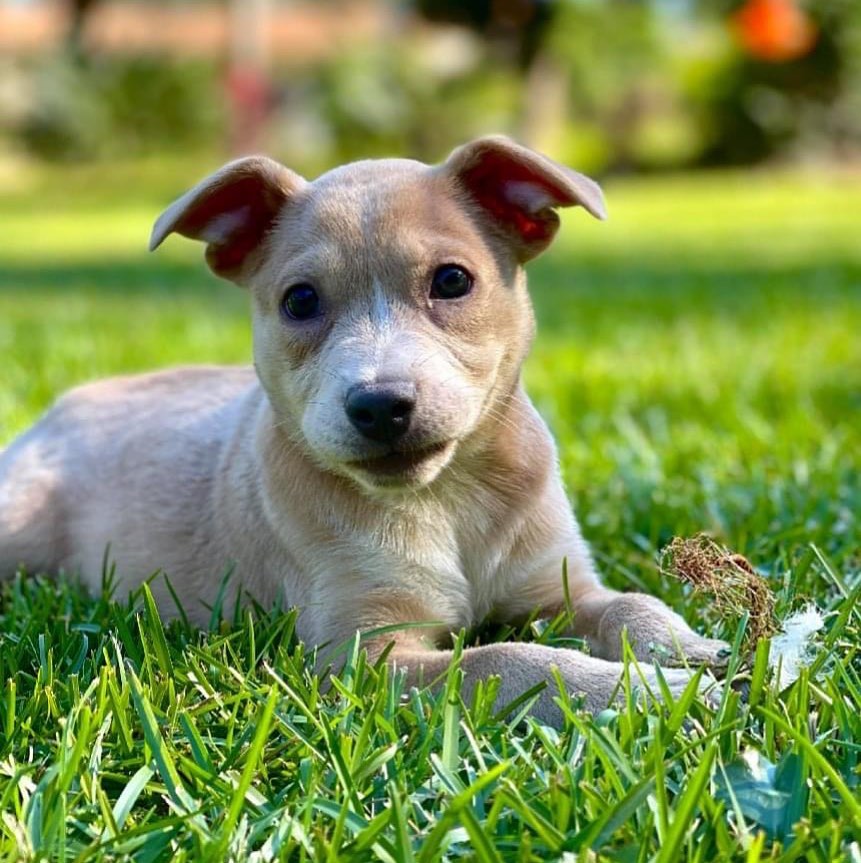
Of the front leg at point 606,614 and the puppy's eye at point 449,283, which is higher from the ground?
the puppy's eye at point 449,283

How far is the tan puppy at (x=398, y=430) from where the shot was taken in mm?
3184

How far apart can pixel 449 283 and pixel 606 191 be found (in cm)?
2348

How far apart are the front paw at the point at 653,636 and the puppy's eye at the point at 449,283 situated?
2.93 ft

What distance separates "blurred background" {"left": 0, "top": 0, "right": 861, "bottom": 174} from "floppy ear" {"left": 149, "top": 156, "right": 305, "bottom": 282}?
71.3 ft

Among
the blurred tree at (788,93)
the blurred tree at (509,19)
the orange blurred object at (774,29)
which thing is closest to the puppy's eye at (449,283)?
the orange blurred object at (774,29)

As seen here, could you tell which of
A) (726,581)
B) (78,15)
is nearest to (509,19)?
(78,15)

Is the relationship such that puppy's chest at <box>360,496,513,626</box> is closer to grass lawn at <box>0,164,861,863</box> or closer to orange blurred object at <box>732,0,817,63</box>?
grass lawn at <box>0,164,861,863</box>

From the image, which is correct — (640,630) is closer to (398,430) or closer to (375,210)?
(398,430)

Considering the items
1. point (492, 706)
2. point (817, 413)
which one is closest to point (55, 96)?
point (817, 413)

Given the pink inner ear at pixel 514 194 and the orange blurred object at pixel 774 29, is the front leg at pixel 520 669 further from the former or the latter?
the orange blurred object at pixel 774 29

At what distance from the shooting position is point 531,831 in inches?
91.0

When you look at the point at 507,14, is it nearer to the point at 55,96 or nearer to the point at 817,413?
the point at 55,96

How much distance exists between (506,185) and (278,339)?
77 centimetres

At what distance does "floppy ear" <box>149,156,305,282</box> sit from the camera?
3645 mm
